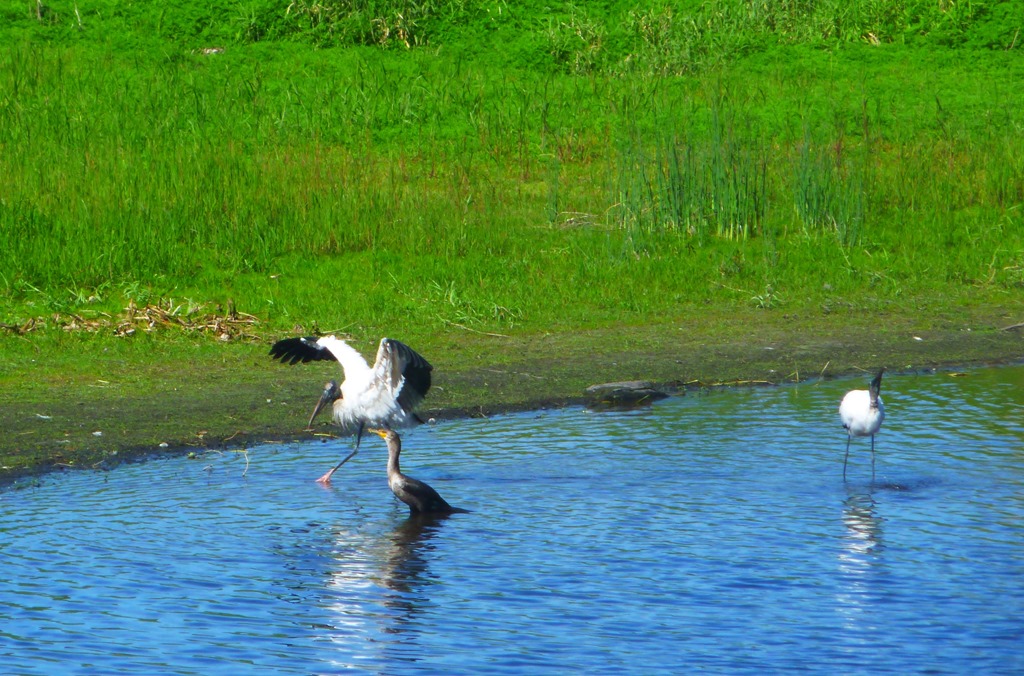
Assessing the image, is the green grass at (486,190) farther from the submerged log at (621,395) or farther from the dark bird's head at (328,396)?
the dark bird's head at (328,396)

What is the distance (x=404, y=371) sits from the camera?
25.5 ft

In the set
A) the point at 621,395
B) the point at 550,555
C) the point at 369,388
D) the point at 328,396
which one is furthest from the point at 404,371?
the point at 621,395

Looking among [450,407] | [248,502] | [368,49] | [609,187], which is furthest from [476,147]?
[248,502]

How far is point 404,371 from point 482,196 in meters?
6.42

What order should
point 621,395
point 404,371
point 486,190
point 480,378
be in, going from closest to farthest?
1. point 404,371
2. point 621,395
3. point 480,378
4. point 486,190

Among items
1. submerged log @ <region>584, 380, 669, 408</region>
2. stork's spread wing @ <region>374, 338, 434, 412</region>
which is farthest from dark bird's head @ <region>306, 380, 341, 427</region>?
submerged log @ <region>584, 380, 669, 408</region>

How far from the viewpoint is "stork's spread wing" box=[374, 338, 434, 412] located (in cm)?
754

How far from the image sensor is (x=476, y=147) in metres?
15.1

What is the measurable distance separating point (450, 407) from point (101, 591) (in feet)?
11.4

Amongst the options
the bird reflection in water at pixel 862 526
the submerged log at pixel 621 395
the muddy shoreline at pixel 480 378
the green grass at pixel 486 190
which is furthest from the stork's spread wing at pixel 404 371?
the green grass at pixel 486 190

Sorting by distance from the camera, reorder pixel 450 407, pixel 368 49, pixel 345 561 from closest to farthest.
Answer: pixel 345 561 < pixel 450 407 < pixel 368 49

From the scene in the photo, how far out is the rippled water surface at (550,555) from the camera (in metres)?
5.48

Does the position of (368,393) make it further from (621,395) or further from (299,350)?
(621,395)

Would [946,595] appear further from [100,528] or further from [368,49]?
[368,49]
